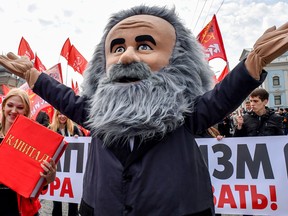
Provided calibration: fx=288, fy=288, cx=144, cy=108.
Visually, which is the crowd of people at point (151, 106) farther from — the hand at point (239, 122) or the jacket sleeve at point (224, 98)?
the hand at point (239, 122)

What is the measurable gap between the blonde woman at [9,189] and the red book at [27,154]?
2.5 inches

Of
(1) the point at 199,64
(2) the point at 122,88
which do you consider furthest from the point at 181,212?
(1) the point at 199,64

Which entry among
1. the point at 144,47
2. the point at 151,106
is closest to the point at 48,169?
the point at 151,106

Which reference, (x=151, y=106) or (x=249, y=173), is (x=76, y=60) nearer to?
(x=249, y=173)

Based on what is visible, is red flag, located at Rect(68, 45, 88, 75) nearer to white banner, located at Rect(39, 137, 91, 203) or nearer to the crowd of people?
white banner, located at Rect(39, 137, 91, 203)

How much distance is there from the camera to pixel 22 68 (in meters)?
2.04

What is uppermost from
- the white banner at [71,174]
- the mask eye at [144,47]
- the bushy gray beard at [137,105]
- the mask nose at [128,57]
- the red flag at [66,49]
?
the red flag at [66,49]

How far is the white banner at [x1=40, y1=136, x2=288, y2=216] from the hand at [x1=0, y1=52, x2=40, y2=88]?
2.30 metres

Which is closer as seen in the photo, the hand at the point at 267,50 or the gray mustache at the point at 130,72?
the hand at the point at 267,50

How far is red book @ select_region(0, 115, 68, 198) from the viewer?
6.28ft

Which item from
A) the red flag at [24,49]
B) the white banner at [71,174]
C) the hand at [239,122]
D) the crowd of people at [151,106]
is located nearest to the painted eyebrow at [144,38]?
the crowd of people at [151,106]

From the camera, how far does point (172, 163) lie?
149cm

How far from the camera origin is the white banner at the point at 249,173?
10.5 feet

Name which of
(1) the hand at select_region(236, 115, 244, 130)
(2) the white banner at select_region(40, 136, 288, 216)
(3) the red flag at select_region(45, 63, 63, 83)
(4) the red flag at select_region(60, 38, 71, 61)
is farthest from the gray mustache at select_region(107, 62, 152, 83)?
(4) the red flag at select_region(60, 38, 71, 61)
